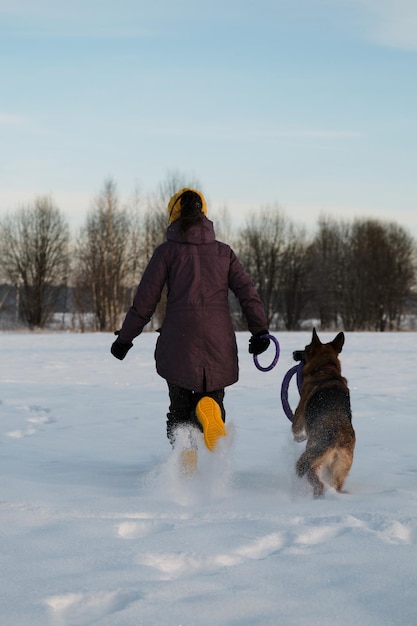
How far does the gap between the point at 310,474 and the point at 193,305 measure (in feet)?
4.20

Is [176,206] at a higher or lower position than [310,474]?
higher

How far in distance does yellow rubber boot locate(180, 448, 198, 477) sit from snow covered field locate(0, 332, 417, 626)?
5 centimetres

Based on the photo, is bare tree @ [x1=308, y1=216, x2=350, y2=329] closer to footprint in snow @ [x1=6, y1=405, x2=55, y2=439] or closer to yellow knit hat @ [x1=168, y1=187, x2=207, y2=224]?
footprint in snow @ [x1=6, y1=405, x2=55, y2=439]

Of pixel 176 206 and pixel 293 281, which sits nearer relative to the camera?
pixel 176 206

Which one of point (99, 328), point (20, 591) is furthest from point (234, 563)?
point (99, 328)

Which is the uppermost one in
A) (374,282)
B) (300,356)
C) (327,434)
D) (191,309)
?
(374,282)

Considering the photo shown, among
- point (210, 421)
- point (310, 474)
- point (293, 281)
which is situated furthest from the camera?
point (293, 281)

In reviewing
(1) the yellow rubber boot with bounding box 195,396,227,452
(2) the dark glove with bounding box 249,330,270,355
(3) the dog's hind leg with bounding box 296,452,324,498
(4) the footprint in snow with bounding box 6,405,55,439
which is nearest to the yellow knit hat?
(2) the dark glove with bounding box 249,330,270,355

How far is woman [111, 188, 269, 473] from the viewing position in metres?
4.39

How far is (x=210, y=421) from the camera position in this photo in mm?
4219

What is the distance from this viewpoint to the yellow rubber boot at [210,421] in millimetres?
4211

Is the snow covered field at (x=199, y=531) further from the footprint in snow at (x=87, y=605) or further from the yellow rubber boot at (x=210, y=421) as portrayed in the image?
the yellow rubber boot at (x=210, y=421)

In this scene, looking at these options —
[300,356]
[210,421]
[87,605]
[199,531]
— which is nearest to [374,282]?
[300,356]

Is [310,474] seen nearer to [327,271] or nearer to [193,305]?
[193,305]
